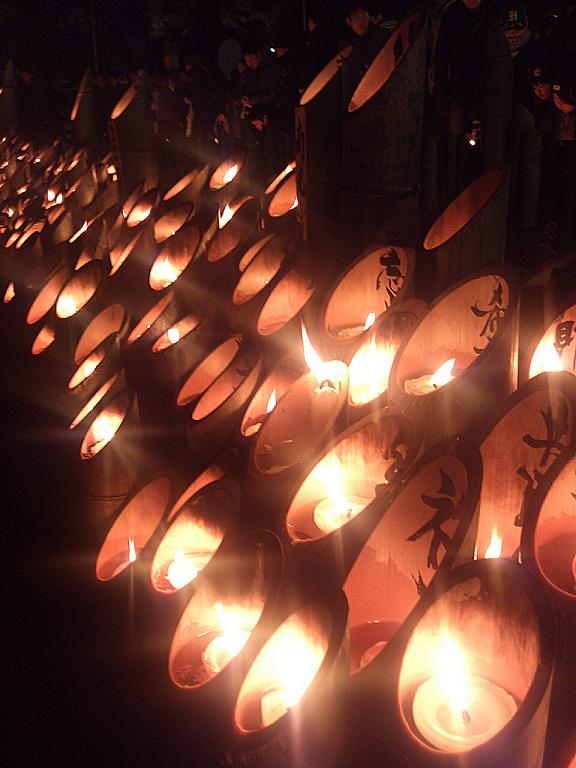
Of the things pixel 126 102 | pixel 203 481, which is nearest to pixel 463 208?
pixel 203 481

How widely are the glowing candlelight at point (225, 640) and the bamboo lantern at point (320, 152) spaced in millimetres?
2242

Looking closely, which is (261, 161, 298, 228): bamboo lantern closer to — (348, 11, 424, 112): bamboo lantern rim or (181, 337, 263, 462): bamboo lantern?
(348, 11, 424, 112): bamboo lantern rim

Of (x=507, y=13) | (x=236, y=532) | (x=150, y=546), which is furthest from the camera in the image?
(x=507, y=13)

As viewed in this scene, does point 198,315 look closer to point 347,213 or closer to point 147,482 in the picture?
point 347,213

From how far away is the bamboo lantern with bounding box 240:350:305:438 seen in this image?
2998mm

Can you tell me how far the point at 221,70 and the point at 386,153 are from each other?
557 cm

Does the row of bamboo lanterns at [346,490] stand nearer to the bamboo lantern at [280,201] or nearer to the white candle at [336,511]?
the white candle at [336,511]

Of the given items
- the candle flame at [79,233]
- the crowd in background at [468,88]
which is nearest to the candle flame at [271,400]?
the crowd in background at [468,88]

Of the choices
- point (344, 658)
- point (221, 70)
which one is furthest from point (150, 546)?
point (221, 70)

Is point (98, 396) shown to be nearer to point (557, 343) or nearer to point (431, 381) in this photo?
point (431, 381)

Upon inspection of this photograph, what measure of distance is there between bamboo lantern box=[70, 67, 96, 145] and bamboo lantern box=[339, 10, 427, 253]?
5.90 metres

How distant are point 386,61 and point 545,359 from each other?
199cm

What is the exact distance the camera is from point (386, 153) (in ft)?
11.2

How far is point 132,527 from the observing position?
8.63ft
